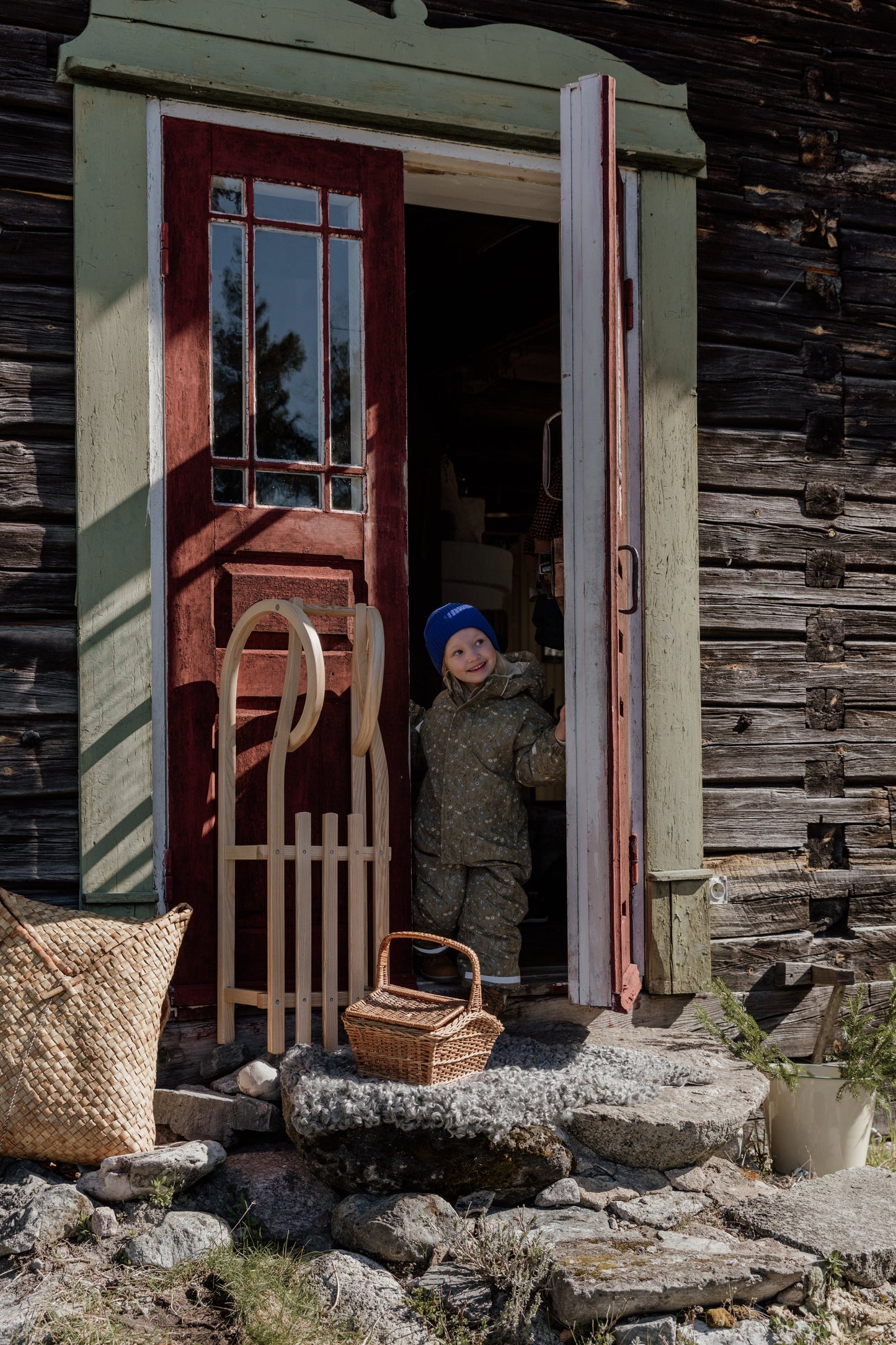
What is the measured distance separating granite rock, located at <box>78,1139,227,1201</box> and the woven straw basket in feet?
0.16

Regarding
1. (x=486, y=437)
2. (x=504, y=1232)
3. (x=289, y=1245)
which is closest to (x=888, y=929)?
(x=504, y=1232)

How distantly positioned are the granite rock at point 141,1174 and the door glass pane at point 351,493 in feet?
6.35

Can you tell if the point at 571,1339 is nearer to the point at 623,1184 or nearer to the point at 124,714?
the point at 623,1184

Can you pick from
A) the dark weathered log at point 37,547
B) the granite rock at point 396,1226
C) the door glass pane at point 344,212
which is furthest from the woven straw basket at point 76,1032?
the door glass pane at point 344,212

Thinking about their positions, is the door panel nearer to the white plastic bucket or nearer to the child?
the child

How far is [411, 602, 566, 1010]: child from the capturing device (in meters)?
4.06

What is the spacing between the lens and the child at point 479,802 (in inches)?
160

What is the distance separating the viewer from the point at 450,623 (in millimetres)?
4242

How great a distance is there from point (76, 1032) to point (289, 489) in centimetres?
171

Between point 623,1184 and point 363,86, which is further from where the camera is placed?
point 363,86

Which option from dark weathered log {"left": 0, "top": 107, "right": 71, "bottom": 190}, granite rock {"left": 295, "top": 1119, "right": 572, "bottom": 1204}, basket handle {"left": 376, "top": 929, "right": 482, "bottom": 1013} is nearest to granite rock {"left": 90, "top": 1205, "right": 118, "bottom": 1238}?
granite rock {"left": 295, "top": 1119, "right": 572, "bottom": 1204}

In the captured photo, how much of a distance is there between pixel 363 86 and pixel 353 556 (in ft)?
4.79

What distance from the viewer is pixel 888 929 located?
4.79 m

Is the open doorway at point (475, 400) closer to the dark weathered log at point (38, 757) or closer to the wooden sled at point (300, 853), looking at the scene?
the wooden sled at point (300, 853)
